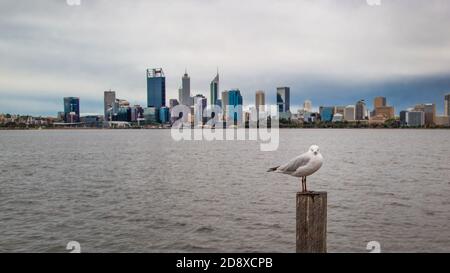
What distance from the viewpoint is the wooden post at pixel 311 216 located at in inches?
258

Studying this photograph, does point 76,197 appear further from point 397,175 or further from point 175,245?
point 397,175

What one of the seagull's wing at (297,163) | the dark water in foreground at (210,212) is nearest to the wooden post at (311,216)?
the seagull's wing at (297,163)

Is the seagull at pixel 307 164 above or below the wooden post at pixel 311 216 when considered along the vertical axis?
above

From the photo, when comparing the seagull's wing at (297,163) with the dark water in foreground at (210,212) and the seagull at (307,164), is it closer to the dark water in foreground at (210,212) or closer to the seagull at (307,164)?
the seagull at (307,164)

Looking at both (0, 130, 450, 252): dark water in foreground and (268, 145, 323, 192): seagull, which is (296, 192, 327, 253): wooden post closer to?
(268, 145, 323, 192): seagull

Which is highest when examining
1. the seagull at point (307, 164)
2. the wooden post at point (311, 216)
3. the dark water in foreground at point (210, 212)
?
the seagull at point (307, 164)

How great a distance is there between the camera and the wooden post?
6.55 metres

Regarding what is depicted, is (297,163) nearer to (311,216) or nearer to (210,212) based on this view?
(311,216)

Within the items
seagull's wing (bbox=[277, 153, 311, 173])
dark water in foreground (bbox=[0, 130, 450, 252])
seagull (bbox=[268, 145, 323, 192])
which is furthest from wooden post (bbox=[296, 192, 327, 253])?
dark water in foreground (bbox=[0, 130, 450, 252])

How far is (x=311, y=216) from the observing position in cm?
661

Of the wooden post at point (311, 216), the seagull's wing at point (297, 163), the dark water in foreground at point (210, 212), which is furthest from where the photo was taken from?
the dark water in foreground at point (210, 212)

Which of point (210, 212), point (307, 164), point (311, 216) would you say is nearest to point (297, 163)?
point (307, 164)

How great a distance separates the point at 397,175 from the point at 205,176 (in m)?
16.4

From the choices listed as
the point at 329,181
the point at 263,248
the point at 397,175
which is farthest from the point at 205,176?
the point at 263,248
